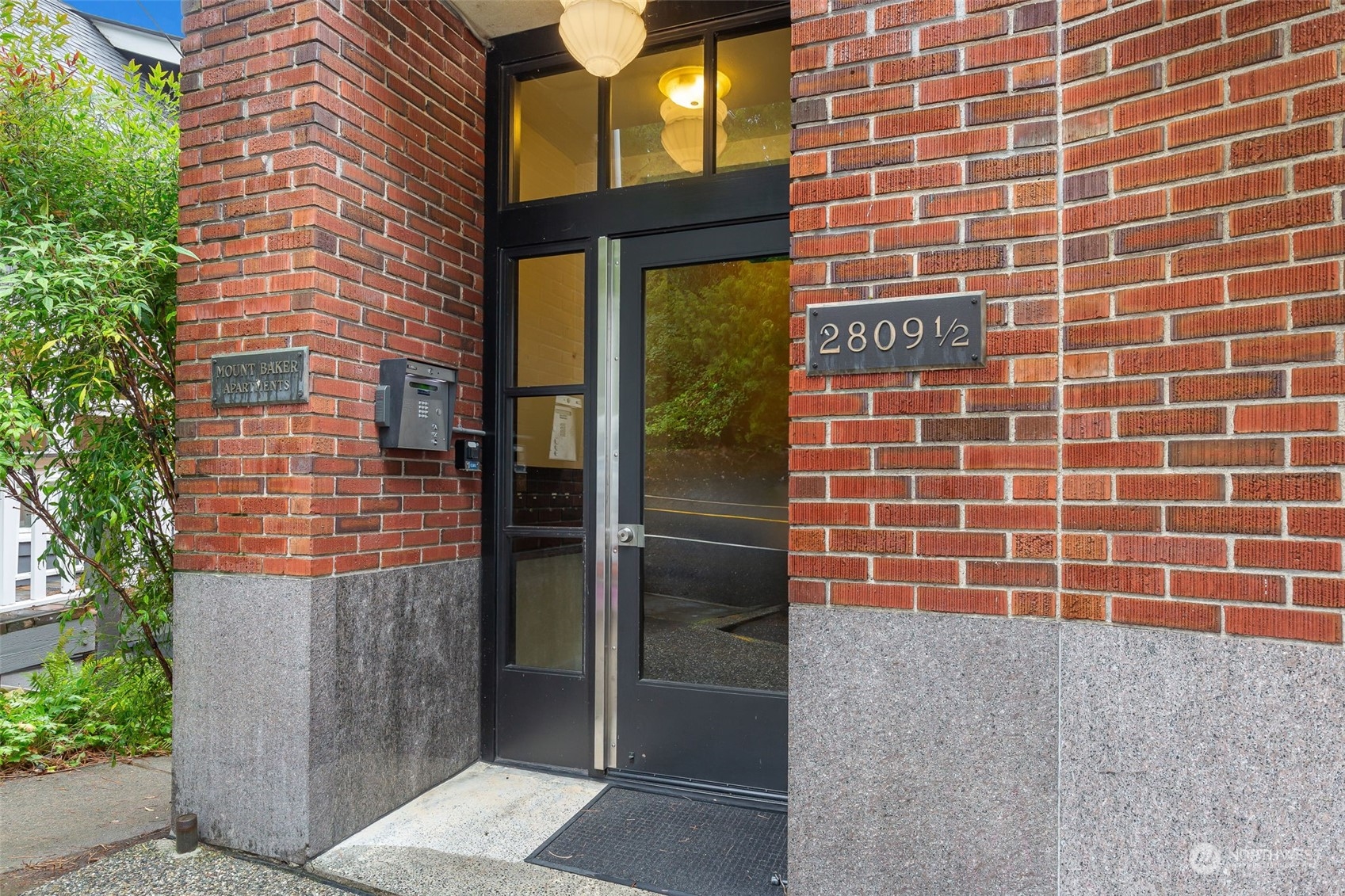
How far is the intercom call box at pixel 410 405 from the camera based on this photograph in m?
3.11

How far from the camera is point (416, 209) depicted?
3.39 meters

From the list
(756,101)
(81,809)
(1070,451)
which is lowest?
(81,809)

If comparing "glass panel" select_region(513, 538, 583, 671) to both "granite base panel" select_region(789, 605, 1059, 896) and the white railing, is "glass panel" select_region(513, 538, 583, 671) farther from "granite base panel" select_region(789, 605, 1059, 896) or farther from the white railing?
the white railing

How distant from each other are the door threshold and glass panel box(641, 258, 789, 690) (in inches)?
16.7

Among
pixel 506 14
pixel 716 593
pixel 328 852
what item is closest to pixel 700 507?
pixel 716 593

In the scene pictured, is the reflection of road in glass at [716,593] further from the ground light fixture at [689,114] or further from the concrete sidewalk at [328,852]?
the ground light fixture at [689,114]

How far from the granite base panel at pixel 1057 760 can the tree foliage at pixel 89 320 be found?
9.55 ft

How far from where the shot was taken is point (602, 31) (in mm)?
2824

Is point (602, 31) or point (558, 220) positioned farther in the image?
point (558, 220)

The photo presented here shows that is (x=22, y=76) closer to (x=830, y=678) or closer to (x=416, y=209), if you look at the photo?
(x=416, y=209)

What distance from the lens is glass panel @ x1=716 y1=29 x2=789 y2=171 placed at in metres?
3.30

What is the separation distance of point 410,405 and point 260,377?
54 cm

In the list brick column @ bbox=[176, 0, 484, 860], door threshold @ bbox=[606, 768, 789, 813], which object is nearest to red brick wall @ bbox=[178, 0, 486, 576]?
brick column @ bbox=[176, 0, 484, 860]

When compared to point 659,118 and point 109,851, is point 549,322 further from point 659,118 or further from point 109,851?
point 109,851
